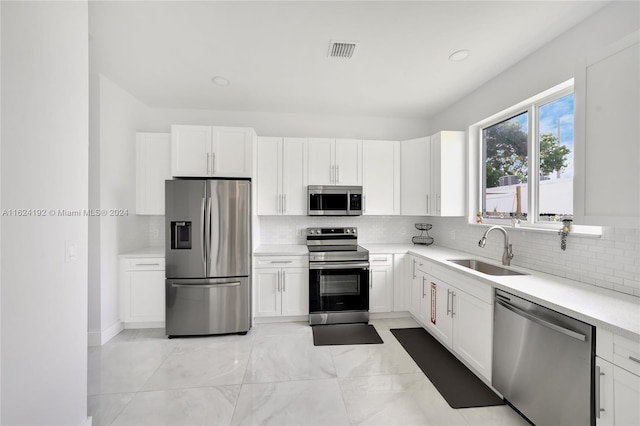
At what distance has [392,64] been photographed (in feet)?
8.30

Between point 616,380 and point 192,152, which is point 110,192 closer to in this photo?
point 192,152

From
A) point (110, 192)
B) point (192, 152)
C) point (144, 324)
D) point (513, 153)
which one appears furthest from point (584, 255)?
point (110, 192)

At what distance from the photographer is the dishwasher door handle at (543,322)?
136cm

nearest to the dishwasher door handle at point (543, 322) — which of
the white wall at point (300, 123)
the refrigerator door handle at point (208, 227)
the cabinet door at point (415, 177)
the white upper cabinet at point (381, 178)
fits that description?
the cabinet door at point (415, 177)

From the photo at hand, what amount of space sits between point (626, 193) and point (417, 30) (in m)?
1.70

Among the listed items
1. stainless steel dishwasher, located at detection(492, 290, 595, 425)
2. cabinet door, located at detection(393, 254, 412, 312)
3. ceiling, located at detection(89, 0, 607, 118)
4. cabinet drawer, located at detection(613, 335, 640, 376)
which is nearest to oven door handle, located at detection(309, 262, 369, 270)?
cabinet door, located at detection(393, 254, 412, 312)

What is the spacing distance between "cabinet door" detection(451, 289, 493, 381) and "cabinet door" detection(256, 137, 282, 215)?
235 centimetres

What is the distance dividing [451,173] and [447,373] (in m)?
2.22

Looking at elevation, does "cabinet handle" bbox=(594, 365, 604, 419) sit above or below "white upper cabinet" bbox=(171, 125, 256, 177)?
below

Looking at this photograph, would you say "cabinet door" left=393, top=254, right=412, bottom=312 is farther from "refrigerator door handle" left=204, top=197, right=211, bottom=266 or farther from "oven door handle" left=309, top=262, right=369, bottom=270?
"refrigerator door handle" left=204, top=197, right=211, bottom=266

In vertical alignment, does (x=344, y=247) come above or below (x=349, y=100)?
below

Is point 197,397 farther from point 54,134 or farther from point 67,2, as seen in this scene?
point 67,2

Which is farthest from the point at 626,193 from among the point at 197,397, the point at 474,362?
the point at 197,397

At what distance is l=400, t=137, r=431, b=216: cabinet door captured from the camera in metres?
3.54
